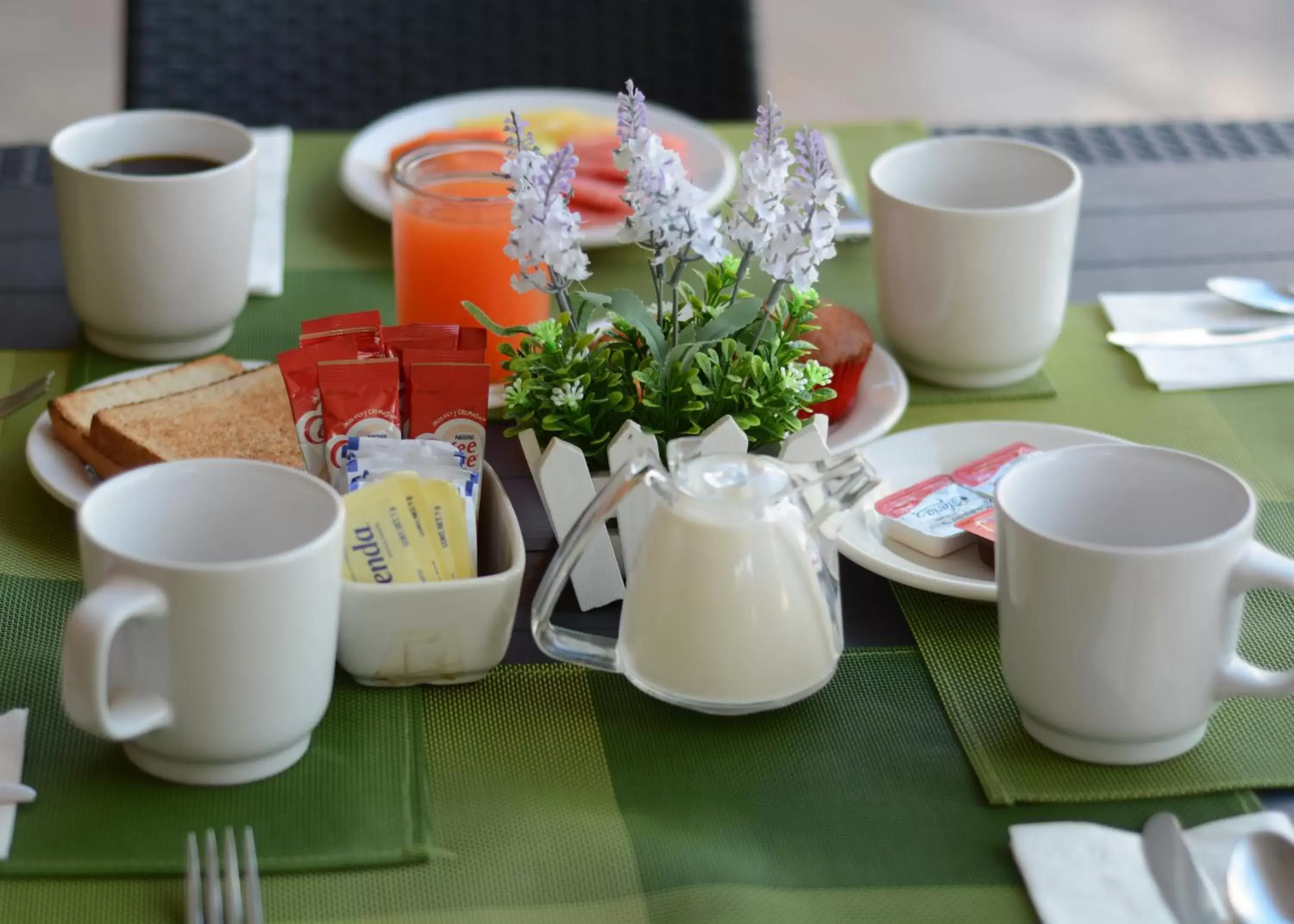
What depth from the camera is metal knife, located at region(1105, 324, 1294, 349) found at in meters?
1.10

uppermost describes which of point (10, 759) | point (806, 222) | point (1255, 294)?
point (806, 222)

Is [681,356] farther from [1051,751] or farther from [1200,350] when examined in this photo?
[1200,350]

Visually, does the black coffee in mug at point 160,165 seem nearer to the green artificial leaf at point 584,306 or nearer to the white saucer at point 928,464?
the green artificial leaf at point 584,306

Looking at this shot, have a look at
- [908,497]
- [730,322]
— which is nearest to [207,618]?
[730,322]

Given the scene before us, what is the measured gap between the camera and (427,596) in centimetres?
71

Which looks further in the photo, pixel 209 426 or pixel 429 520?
pixel 209 426

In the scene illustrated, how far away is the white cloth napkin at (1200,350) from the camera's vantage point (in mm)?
1066

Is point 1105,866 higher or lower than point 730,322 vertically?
lower

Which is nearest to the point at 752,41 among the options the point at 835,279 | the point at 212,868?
the point at 835,279

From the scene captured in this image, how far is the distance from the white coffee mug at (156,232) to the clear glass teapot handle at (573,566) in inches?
18.5

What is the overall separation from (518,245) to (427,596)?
0.57 ft

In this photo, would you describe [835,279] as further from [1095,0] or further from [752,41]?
[1095,0]

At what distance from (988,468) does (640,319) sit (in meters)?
0.25

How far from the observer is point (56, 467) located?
2.90 ft
